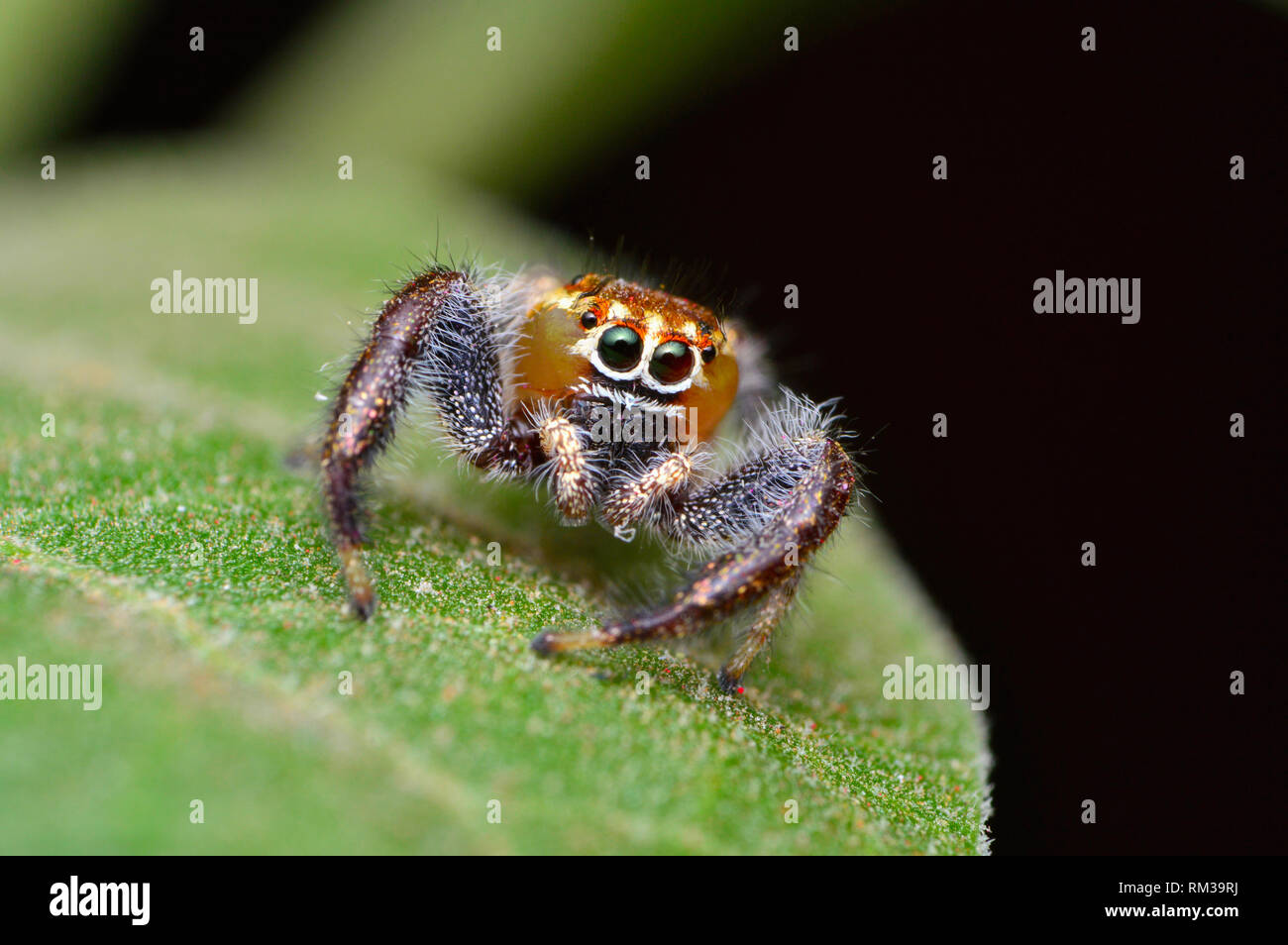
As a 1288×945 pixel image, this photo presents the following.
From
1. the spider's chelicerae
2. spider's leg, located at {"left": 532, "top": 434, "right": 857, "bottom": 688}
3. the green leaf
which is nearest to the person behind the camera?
the green leaf

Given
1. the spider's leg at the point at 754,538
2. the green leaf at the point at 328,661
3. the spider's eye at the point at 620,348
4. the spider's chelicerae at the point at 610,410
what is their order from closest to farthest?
1. the green leaf at the point at 328,661
2. the spider's leg at the point at 754,538
3. the spider's chelicerae at the point at 610,410
4. the spider's eye at the point at 620,348

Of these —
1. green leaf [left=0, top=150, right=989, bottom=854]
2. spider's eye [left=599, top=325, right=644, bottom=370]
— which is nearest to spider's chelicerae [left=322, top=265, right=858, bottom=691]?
spider's eye [left=599, top=325, right=644, bottom=370]

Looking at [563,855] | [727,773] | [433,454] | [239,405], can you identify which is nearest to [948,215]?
[433,454]

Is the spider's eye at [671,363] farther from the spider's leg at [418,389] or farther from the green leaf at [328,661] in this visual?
the green leaf at [328,661]

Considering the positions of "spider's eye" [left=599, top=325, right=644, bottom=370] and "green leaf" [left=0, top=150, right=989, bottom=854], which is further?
"spider's eye" [left=599, top=325, right=644, bottom=370]

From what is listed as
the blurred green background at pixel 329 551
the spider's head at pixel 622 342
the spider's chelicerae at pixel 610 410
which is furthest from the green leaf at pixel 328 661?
the spider's head at pixel 622 342

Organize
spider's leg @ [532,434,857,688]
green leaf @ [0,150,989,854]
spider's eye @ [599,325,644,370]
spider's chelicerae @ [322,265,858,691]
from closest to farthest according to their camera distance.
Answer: green leaf @ [0,150,989,854]
spider's leg @ [532,434,857,688]
spider's chelicerae @ [322,265,858,691]
spider's eye @ [599,325,644,370]

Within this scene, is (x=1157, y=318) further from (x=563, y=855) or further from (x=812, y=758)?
(x=563, y=855)

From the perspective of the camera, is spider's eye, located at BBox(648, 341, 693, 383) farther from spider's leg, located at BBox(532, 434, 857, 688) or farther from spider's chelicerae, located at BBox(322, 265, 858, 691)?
spider's leg, located at BBox(532, 434, 857, 688)
